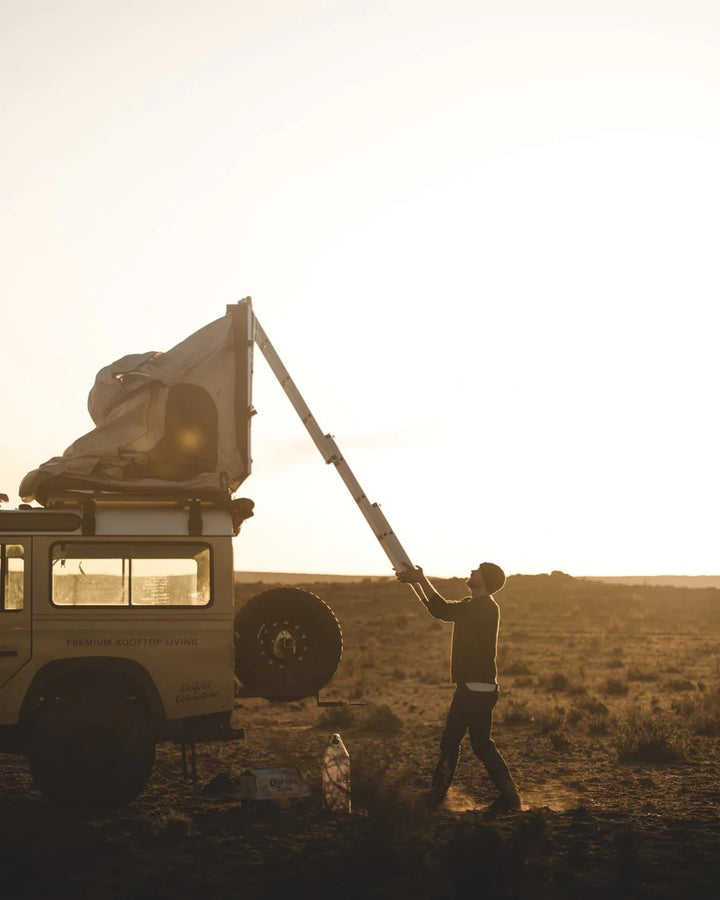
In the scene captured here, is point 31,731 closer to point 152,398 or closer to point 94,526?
point 94,526

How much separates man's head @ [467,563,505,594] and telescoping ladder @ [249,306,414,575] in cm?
116

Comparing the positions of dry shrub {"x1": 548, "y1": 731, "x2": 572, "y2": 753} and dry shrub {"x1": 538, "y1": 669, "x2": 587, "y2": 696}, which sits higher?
dry shrub {"x1": 548, "y1": 731, "x2": 572, "y2": 753}

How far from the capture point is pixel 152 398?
1055cm

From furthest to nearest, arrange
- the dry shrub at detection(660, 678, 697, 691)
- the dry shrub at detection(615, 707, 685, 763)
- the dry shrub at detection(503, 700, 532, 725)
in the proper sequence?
the dry shrub at detection(660, 678, 697, 691) → the dry shrub at detection(503, 700, 532, 725) → the dry shrub at detection(615, 707, 685, 763)

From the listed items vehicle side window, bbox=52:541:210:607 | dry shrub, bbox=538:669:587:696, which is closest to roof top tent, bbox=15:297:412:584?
vehicle side window, bbox=52:541:210:607

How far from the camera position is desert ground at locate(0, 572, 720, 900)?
303 inches

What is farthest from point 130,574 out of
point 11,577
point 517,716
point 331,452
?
point 517,716

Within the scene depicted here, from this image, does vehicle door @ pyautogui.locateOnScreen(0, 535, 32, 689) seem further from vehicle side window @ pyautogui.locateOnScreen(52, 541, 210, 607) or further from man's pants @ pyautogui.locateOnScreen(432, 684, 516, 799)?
man's pants @ pyautogui.locateOnScreen(432, 684, 516, 799)

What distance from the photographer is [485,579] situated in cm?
1060

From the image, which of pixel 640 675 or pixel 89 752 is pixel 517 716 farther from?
pixel 89 752

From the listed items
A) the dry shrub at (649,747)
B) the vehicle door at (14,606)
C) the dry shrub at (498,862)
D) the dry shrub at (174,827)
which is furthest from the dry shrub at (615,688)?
the vehicle door at (14,606)

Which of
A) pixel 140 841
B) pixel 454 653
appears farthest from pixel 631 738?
pixel 140 841

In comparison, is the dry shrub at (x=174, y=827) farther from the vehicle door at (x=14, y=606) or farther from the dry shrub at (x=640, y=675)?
the dry shrub at (x=640, y=675)

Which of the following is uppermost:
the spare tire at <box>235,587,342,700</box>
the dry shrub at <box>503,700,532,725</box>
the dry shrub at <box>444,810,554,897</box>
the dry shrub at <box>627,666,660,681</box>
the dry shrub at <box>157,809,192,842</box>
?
the spare tire at <box>235,587,342,700</box>
